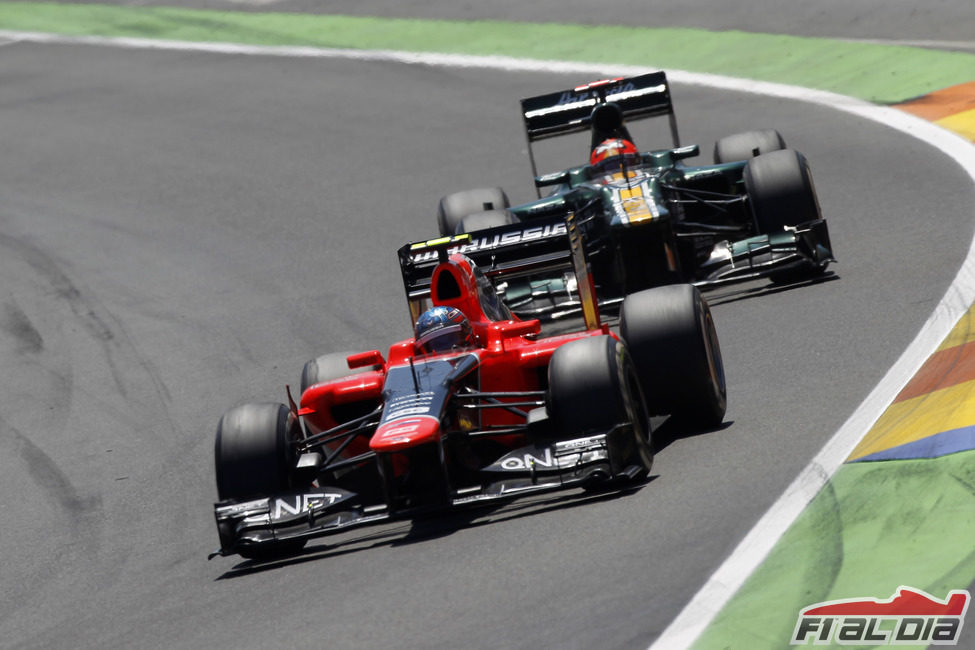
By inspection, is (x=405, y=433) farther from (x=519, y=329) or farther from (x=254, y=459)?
(x=519, y=329)

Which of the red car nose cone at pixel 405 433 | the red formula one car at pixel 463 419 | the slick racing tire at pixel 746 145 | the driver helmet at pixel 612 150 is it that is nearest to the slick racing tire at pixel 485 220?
the driver helmet at pixel 612 150

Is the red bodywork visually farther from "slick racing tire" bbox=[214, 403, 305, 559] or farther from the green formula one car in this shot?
the green formula one car

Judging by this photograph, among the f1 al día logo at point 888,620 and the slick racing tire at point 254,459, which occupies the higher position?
the slick racing tire at point 254,459

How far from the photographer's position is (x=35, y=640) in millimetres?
8617

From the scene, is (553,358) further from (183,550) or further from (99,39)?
(99,39)

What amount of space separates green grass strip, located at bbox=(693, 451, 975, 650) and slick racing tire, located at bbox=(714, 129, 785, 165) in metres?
9.13

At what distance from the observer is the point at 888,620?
19.9 ft

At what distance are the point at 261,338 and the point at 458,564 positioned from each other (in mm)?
7843

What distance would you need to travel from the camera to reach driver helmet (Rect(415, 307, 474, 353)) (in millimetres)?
10312

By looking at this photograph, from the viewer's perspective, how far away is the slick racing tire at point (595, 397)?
30.3 feet

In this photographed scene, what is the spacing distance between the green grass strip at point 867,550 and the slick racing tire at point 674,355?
2087 mm

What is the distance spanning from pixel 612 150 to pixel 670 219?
1.86 meters

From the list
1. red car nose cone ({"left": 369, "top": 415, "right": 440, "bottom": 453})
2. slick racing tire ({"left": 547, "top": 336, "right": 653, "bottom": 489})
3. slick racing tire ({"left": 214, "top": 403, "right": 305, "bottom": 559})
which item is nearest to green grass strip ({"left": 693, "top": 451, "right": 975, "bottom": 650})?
slick racing tire ({"left": 547, "top": 336, "right": 653, "bottom": 489})

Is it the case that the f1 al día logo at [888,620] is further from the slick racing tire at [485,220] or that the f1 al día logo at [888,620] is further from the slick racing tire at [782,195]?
the slick racing tire at [485,220]
